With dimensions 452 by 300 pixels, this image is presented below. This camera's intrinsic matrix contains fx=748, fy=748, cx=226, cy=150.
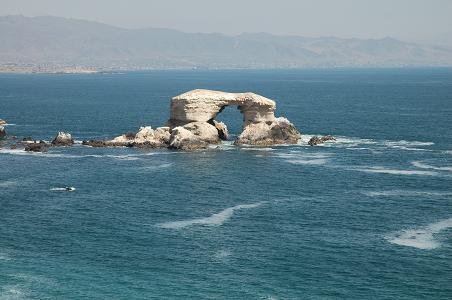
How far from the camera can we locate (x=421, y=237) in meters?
74.5

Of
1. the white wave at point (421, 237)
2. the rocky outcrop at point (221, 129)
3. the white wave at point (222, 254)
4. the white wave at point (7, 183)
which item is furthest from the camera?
the rocky outcrop at point (221, 129)

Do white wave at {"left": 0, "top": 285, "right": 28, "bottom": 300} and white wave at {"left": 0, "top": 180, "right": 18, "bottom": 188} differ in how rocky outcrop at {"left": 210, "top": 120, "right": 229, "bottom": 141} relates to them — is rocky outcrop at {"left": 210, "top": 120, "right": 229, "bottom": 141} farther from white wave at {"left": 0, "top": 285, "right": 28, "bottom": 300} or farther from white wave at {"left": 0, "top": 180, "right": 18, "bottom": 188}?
white wave at {"left": 0, "top": 285, "right": 28, "bottom": 300}

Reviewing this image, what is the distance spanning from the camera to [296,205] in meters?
88.1

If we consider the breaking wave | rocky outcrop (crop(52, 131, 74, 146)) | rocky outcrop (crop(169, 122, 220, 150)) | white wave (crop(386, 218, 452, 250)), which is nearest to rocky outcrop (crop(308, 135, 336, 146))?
the breaking wave

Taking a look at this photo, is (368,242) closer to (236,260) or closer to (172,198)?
(236,260)

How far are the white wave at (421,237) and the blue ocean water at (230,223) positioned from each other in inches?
7.5

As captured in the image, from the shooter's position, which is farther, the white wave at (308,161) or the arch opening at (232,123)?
the arch opening at (232,123)

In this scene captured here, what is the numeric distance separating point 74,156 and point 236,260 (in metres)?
60.9

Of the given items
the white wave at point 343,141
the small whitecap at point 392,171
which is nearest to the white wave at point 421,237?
the small whitecap at point 392,171

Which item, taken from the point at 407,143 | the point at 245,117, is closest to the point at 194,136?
the point at 245,117

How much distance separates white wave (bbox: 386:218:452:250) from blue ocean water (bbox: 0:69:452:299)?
190 millimetres

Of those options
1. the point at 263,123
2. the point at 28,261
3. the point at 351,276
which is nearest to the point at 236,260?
the point at 351,276

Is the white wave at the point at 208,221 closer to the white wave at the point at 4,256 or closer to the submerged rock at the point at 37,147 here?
the white wave at the point at 4,256

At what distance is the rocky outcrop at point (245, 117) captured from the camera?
13362cm
